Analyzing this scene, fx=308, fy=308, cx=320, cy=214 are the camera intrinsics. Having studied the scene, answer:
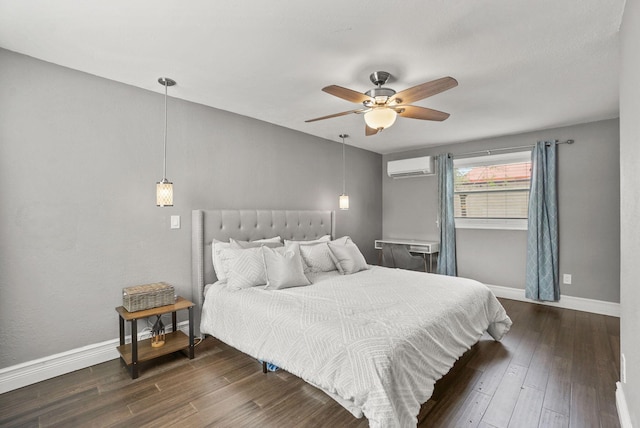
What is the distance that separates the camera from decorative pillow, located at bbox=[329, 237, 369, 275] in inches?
135

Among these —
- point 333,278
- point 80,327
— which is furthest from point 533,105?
point 80,327

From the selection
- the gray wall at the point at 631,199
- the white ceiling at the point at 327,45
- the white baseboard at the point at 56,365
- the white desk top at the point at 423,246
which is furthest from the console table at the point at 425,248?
the white baseboard at the point at 56,365

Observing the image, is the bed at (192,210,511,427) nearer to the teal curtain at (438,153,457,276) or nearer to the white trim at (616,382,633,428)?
the white trim at (616,382,633,428)

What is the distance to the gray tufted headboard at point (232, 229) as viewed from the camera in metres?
3.04

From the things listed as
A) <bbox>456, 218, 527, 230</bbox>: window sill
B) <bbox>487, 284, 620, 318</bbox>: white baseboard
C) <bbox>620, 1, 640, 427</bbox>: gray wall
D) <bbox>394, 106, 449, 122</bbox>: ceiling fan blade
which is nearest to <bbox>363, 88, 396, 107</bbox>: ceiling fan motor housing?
<bbox>394, 106, 449, 122</bbox>: ceiling fan blade

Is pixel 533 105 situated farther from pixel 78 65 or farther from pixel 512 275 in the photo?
pixel 78 65

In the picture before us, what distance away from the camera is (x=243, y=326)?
7.94 feet

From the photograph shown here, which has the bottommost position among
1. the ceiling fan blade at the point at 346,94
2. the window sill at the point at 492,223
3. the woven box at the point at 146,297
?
the woven box at the point at 146,297

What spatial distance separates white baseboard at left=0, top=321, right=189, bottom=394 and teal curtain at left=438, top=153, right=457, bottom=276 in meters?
4.19

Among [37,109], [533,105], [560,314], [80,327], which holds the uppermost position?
[533,105]

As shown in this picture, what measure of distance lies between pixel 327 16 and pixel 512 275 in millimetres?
4301

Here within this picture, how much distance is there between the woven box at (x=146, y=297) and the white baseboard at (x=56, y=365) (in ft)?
1.31

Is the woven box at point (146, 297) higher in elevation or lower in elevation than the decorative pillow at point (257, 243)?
lower

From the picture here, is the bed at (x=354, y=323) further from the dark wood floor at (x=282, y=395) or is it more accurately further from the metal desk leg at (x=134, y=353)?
the metal desk leg at (x=134, y=353)
